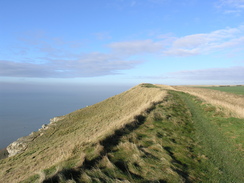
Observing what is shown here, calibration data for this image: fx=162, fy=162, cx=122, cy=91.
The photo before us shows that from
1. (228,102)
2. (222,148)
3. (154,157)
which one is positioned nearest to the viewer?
(154,157)

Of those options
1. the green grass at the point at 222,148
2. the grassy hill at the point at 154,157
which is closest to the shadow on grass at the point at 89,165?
the grassy hill at the point at 154,157

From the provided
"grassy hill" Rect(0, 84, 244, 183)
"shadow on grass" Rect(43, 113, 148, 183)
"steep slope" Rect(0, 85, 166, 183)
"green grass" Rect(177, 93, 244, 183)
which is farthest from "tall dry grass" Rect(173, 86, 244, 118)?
"shadow on grass" Rect(43, 113, 148, 183)

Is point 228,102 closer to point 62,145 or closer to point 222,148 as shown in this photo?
point 222,148

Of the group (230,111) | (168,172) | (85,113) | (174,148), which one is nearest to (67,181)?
(168,172)

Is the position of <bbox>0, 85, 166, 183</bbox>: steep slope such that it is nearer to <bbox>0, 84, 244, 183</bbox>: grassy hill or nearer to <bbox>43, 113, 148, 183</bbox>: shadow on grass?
<bbox>0, 84, 244, 183</bbox>: grassy hill

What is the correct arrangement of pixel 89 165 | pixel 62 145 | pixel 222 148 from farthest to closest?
1. pixel 62 145
2. pixel 222 148
3. pixel 89 165

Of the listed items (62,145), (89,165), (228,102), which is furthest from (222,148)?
(228,102)

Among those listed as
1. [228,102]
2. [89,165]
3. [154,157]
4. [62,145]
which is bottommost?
[62,145]

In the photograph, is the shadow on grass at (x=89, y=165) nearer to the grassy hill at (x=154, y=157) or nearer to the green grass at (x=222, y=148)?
the grassy hill at (x=154, y=157)

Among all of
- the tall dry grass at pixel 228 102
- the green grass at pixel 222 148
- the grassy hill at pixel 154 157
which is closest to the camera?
the grassy hill at pixel 154 157

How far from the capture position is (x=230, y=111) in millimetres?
16719

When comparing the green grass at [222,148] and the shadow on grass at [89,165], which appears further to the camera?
the green grass at [222,148]

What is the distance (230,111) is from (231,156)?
1082 centimetres

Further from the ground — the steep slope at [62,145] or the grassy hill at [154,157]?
the grassy hill at [154,157]
